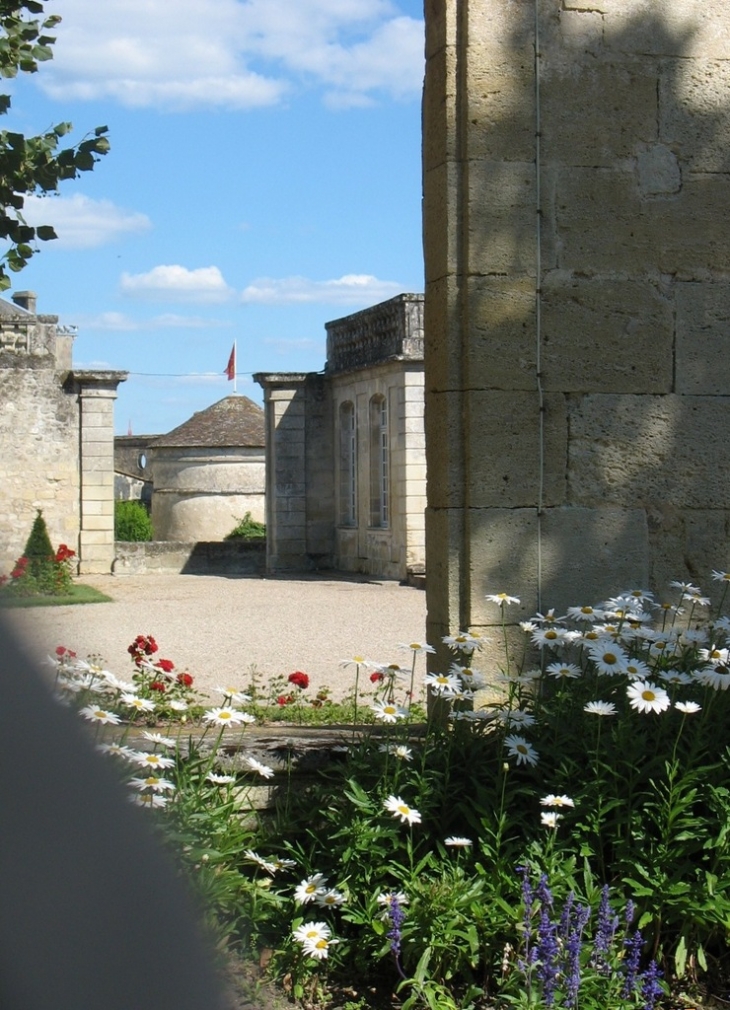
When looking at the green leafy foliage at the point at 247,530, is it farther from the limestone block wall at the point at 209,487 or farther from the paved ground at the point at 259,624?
the paved ground at the point at 259,624

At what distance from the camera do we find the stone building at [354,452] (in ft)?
58.0

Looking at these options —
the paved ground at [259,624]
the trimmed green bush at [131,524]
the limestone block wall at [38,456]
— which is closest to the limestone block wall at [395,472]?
the paved ground at [259,624]

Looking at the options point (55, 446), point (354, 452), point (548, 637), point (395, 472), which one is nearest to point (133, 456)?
point (55, 446)

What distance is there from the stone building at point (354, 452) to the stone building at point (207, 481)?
6629mm

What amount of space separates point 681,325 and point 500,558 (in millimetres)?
945

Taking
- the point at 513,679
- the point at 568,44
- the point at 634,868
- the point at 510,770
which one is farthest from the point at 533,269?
the point at 634,868

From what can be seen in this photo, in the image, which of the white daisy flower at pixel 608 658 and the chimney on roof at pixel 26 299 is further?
the chimney on roof at pixel 26 299

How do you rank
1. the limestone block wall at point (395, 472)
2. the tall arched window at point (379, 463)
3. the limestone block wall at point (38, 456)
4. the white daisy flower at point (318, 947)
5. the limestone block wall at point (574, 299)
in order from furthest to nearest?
1. the limestone block wall at point (38, 456)
2. the tall arched window at point (379, 463)
3. the limestone block wall at point (395, 472)
4. the limestone block wall at point (574, 299)
5. the white daisy flower at point (318, 947)

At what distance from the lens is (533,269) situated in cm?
381

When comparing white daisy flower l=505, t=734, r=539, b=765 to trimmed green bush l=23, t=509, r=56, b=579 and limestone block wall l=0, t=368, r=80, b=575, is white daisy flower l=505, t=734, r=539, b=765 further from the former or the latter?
limestone block wall l=0, t=368, r=80, b=575

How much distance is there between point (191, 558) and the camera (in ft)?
72.7

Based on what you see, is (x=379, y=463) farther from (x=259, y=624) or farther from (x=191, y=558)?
(x=259, y=624)

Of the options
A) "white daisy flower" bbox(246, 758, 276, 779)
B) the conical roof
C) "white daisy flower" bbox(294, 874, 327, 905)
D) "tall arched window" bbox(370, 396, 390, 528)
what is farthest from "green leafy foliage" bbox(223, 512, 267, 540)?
"white daisy flower" bbox(294, 874, 327, 905)

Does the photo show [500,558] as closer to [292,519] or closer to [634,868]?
[634,868]
